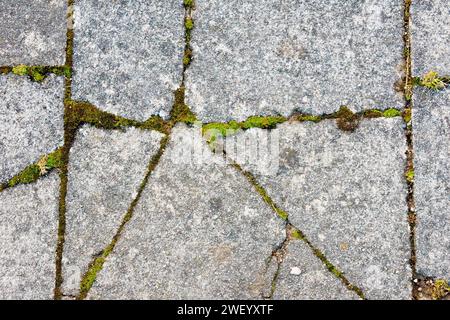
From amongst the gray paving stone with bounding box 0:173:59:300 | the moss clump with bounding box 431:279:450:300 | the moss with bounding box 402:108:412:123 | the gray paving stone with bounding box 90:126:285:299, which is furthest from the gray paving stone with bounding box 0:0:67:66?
the moss clump with bounding box 431:279:450:300

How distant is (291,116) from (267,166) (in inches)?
10.7

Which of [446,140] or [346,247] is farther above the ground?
[446,140]

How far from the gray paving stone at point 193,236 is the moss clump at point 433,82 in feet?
3.20

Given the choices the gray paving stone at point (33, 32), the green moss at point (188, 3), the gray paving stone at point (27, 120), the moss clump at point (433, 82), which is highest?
the green moss at point (188, 3)

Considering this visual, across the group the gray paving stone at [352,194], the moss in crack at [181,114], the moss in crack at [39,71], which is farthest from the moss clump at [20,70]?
the gray paving stone at [352,194]

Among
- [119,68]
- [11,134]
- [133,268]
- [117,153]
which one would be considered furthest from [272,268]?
[11,134]

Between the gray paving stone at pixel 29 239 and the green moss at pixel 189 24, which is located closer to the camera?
the gray paving stone at pixel 29 239

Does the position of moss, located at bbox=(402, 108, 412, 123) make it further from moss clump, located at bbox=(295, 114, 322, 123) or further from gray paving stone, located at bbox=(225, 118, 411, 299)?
moss clump, located at bbox=(295, 114, 322, 123)

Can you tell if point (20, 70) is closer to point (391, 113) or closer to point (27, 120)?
point (27, 120)

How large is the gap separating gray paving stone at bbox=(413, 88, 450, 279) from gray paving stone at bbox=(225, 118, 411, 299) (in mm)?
70

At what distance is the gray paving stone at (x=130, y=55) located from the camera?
9.07ft

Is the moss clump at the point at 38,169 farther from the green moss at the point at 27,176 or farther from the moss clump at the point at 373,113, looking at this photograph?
the moss clump at the point at 373,113

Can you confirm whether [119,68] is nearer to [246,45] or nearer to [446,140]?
[246,45]

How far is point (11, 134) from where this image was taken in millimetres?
2803
